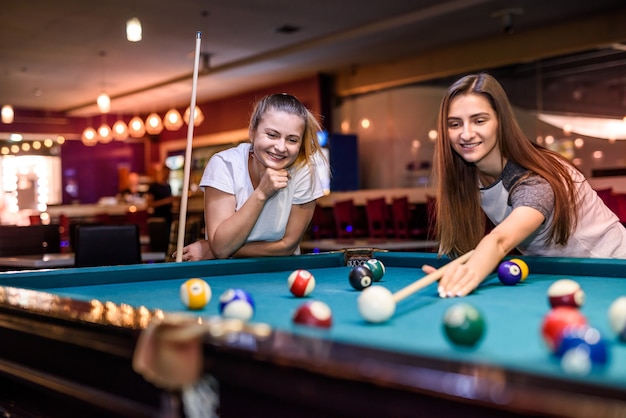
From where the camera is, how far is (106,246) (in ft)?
14.2

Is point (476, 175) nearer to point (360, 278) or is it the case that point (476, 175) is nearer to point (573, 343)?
point (360, 278)

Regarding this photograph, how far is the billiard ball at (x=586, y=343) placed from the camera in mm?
898

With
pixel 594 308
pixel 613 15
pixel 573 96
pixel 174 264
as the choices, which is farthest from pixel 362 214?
pixel 594 308

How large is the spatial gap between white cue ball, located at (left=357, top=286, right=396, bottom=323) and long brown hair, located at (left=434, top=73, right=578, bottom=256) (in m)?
1.09

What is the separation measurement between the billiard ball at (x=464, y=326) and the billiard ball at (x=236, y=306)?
49 centimetres

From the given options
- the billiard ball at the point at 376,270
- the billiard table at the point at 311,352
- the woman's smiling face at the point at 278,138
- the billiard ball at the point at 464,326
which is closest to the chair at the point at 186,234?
the woman's smiling face at the point at 278,138

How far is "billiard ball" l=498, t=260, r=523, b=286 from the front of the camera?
81.6 inches

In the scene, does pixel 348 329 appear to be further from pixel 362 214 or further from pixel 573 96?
pixel 573 96

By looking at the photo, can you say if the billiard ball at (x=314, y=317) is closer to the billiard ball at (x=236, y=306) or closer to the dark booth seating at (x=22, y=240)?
the billiard ball at (x=236, y=306)

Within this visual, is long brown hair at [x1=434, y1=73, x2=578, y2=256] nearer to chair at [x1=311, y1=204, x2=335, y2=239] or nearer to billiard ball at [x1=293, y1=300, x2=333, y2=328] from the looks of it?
billiard ball at [x1=293, y1=300, x2=333, y2=328]

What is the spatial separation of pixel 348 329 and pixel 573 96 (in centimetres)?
907

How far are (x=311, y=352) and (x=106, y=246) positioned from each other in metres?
3.58

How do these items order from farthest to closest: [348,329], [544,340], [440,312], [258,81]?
[258,81] < [440,312] < [348,329] < [544,340]

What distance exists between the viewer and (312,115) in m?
3.03
